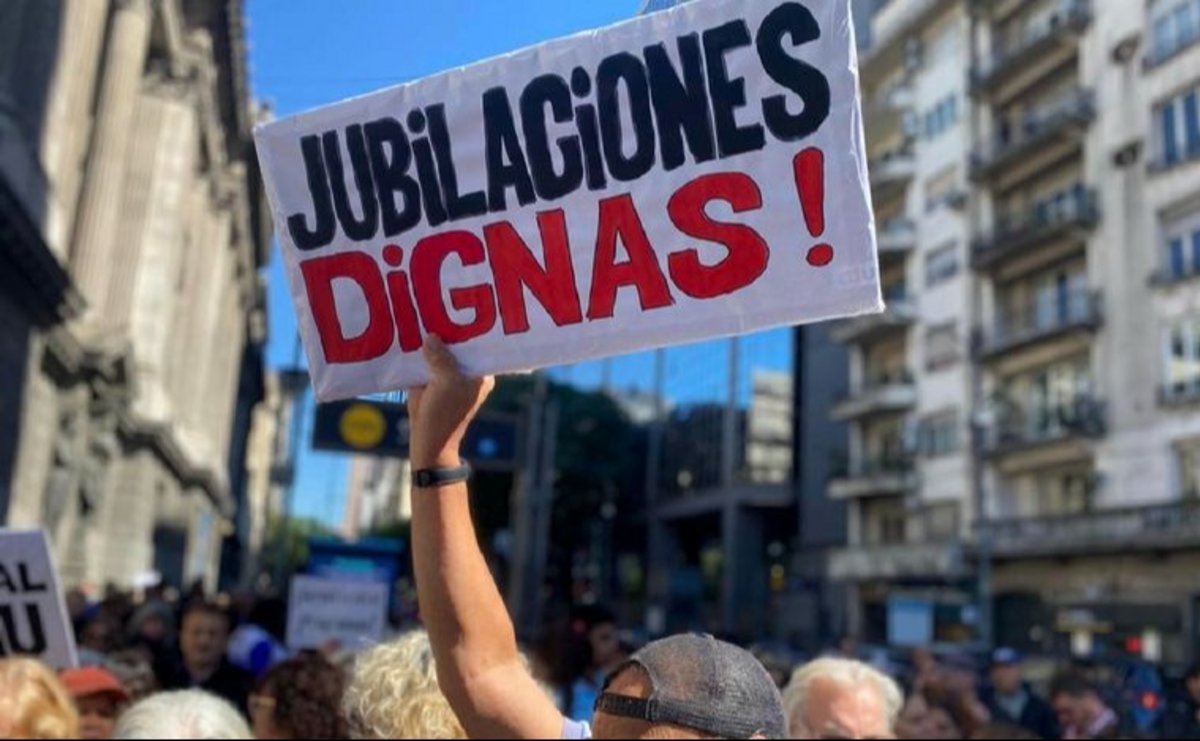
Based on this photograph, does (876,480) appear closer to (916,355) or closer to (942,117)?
(916,355)

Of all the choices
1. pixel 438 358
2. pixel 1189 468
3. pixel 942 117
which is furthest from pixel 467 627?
pixel 942 117

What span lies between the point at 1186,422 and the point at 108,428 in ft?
75.7

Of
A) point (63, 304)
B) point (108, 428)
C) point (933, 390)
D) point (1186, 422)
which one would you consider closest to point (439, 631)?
point (63, 304)

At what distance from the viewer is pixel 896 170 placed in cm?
3975

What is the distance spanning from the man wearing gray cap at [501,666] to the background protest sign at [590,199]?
295 millimetres

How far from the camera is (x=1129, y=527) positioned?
2928 cm

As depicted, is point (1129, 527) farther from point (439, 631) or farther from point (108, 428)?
point (439, 631)

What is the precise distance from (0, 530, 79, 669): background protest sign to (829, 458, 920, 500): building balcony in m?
36.5

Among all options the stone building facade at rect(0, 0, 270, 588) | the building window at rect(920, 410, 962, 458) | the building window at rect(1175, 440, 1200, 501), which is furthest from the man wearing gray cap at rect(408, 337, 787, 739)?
the building window at rect(920, 410, 962, 458)

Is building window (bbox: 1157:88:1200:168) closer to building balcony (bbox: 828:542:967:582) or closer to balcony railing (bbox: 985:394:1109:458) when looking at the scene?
balcony railing (bbox: 985:394:1109:458)

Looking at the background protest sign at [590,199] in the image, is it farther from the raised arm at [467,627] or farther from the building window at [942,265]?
the building window at [942,265]

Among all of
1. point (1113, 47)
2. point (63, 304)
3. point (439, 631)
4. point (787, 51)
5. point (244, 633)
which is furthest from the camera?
point (1113, 47)

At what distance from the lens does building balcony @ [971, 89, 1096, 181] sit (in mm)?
32031

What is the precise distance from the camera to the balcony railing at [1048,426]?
102 ft
